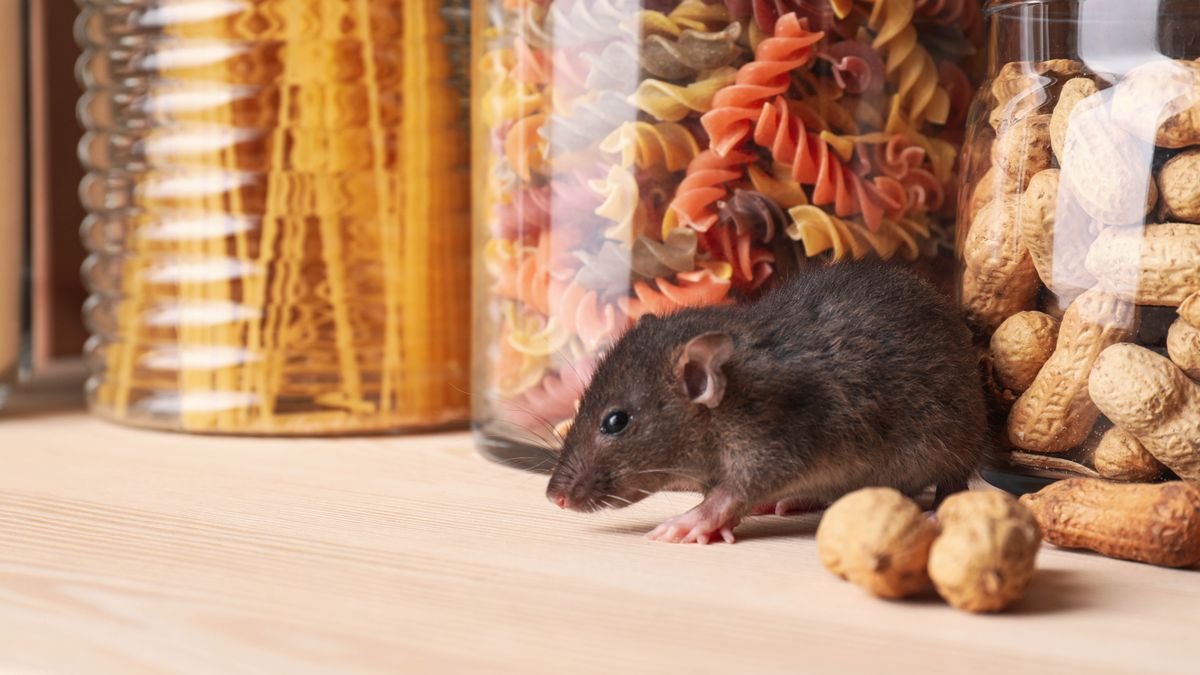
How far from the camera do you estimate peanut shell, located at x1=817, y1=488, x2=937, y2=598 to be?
2.19ft

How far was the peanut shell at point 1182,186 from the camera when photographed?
758 mm

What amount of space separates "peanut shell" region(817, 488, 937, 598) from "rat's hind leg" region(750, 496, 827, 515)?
21 cm

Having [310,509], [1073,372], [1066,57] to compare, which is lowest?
[310,509]

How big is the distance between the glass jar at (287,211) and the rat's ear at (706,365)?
0.46 m

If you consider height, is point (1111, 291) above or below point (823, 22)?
below

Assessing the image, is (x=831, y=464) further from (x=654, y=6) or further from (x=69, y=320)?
(x=69, y=320)

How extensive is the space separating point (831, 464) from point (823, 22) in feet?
1.08

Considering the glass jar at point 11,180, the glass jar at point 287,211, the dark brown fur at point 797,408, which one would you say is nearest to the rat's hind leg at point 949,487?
the dark brown fur at point 797,408

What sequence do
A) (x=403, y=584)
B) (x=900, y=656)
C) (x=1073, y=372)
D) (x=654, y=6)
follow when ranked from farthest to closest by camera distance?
(x=654, y=6) < (x=1073, y=372) < (x=403, y=584) < (x=900, y=656)

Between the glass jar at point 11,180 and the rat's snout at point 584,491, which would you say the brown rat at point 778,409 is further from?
the glass jar at point 11,180

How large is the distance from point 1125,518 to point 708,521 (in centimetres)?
24

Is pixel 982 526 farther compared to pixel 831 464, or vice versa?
pixel 831 464

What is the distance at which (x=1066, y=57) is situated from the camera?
2.78ft

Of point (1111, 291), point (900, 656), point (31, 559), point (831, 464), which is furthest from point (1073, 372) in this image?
point (31, 559)
